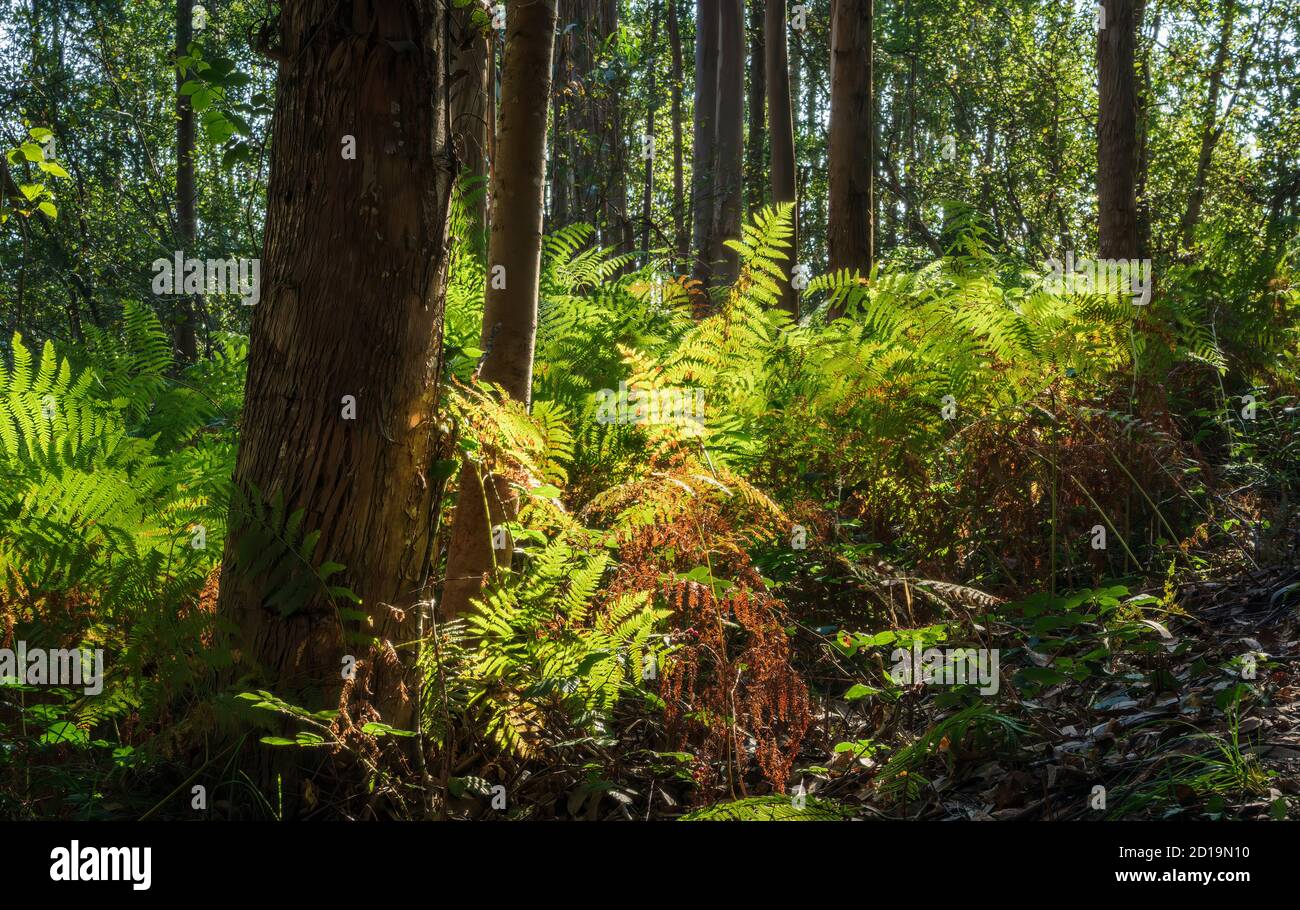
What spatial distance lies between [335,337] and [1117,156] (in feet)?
24.1

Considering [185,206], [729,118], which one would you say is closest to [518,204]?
[729,118]

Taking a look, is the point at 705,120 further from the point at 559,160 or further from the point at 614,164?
the point at 559,160

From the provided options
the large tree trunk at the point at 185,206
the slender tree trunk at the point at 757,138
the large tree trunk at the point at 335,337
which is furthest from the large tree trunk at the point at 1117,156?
the large tree trunk at the point at 185,206

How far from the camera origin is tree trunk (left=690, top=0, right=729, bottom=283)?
46.1 feet

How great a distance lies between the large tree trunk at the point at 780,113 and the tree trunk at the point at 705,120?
5.15 ft

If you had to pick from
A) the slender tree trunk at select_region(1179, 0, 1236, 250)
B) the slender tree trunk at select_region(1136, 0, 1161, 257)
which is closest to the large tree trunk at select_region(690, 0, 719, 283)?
the slender tree trunk at select_region(1136, 0, 1161, 257)

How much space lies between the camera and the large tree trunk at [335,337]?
2.58 metres

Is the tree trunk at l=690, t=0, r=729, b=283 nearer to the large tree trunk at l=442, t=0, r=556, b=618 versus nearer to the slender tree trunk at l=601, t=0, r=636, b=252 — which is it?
the slender tree trunk at l=601, t=0, r=636, b=252

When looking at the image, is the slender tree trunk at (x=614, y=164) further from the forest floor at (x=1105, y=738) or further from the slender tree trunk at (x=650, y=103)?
the forest floor at (x=1105, y=738)

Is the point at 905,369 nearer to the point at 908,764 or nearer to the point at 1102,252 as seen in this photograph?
the point at 908,764

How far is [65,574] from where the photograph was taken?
3029mm

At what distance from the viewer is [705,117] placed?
48.6 feet

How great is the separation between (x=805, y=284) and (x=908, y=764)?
3648mm
